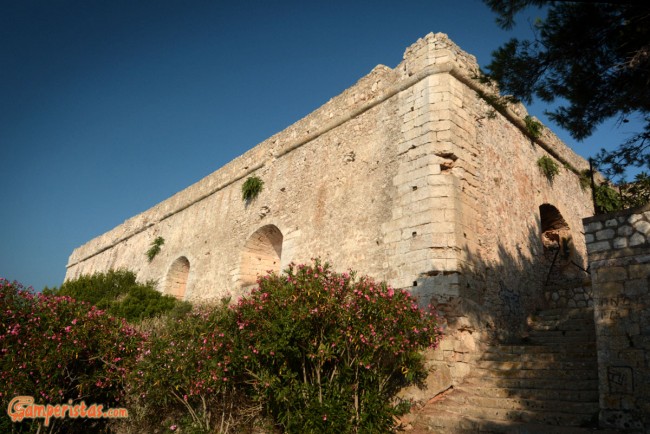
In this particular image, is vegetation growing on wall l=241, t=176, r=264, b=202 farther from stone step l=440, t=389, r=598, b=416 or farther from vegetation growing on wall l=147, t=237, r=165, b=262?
stone step l=440, t=389, r=598, b=416

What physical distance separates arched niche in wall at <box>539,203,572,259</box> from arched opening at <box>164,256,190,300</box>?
10.8 meters

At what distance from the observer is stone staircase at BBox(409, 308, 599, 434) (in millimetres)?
4605

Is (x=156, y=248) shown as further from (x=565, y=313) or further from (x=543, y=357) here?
(x=543, y=357)

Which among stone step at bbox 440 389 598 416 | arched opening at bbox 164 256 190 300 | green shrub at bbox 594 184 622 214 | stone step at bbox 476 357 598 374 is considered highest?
green shrub at bbox 594 184 622 214

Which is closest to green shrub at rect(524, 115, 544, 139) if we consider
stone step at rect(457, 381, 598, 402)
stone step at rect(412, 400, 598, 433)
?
stone step at rect(457, 381, 598, 402)

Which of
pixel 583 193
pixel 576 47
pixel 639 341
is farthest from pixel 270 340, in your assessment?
pixel 583 193

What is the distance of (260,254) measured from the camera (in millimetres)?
12148

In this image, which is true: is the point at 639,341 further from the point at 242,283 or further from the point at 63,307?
the point at 242,283

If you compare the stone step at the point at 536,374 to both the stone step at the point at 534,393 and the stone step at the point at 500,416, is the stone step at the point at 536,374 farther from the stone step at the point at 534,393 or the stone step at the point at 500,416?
the stone step at the point at 500,416

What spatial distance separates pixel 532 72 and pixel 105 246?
2103cm

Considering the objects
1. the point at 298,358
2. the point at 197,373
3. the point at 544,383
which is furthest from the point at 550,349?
the point at 197,373

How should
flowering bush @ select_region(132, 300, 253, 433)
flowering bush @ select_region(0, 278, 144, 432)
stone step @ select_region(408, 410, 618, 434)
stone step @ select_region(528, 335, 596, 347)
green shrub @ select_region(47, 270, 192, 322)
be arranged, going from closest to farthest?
stone step @ select_region(408, 410, 618, 434), flowering bush @ select_region(132, 300, 253, 433), flowering bush @ select_region(0, 278, 144, 432), stone step @ select_region(528, 335, 596, 347), green shrub @ select_region(47, 270, 192, 322)

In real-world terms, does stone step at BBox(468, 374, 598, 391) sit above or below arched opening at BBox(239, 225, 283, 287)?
below

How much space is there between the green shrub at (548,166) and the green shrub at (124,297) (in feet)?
30.3
